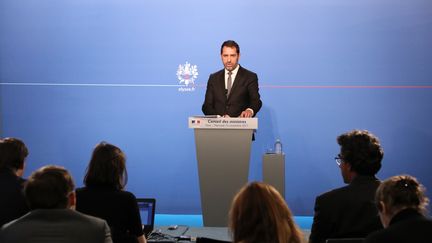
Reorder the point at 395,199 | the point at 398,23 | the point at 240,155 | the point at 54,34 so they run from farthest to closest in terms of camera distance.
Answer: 1. the point at 54,34
2. the point at 398,23
3. the point at 240,155
4. the point at 395,199

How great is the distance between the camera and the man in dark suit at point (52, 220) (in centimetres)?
226

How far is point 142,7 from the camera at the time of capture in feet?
22.5

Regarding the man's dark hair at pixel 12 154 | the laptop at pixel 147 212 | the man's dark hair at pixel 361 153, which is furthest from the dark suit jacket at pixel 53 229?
the laptop at pixel 147 212

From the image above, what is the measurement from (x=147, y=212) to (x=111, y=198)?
101 centimetres

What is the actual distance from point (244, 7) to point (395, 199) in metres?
4.70

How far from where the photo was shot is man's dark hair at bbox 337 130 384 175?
309 centimetres

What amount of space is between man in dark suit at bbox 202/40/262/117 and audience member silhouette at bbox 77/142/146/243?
2.36m

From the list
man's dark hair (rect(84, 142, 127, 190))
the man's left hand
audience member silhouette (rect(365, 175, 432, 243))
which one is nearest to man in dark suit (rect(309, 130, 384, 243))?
audience member silhouette (rect(365, 175, 432, 243))

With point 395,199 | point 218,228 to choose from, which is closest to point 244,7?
point 218,228

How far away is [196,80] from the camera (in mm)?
6766

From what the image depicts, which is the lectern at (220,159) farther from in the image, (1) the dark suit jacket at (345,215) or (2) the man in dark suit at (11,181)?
(1) the dark suit jacket at (345,215)

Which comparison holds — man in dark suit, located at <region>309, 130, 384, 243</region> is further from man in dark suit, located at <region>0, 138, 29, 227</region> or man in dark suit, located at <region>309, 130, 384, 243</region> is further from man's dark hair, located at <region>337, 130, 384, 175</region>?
man in dark suit, located at <region>0, 138, 29, 227</region>

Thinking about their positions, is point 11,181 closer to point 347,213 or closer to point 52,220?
point 52,220

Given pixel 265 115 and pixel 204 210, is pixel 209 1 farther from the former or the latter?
pixel 204 210
